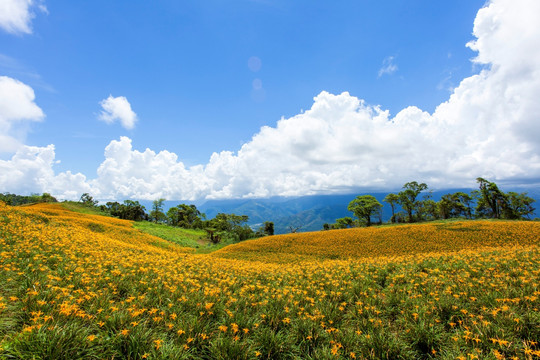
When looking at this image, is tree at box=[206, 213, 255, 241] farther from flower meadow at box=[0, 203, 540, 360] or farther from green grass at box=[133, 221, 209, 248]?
flower meadow at box=[0, 203, 540, 360]

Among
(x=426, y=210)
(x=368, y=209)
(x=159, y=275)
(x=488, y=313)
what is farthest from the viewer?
(x=426, y=210)

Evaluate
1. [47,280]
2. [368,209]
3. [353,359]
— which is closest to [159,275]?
[47,280]

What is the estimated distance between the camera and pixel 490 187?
46406mm

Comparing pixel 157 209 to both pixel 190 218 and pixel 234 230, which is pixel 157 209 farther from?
pixel 234 230

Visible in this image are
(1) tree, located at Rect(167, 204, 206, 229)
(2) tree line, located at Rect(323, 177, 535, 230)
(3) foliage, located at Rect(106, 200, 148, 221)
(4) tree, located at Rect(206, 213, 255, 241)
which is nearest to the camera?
(4) tree, located at Rect(206, 213, 255, 241)

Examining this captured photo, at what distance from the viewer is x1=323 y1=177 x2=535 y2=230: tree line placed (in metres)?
48.1

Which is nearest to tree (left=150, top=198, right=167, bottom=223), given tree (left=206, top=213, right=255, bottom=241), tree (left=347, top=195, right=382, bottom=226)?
tree (left=206, top=213, right=255, bottom=241)

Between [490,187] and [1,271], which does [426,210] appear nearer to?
[490,187]

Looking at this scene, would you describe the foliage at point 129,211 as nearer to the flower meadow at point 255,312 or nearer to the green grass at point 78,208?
the green grass at point 78,208

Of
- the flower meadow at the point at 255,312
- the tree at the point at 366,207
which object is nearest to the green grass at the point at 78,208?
the flower meadow at the point at 255,312

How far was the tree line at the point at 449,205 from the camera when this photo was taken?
4812 centimetres

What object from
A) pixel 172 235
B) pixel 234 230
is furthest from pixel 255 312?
pixel 234 230

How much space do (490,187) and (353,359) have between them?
207ft

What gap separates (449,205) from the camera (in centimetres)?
6278
